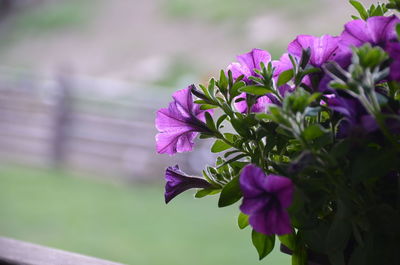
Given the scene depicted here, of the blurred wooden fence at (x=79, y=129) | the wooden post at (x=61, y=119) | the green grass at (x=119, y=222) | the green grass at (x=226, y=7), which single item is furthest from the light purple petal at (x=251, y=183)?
the green grass at (x=226, y=7)

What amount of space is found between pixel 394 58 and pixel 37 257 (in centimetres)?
37

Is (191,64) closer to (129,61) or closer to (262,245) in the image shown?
(129,61)

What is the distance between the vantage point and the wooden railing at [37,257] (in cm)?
52

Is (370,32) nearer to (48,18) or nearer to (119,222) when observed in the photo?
(119,222)

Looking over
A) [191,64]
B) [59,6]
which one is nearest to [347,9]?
[191,64]

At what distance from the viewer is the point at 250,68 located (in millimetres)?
390

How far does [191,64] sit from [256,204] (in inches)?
233

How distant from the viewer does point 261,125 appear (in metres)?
0.34

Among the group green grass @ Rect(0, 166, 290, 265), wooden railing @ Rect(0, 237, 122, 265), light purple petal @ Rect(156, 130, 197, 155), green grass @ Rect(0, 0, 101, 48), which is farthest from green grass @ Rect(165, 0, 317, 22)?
light purple petal @ Rect(156, 130, 197, 155)

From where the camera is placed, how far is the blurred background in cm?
343

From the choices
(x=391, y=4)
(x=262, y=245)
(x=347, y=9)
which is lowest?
(x=347, y=9)

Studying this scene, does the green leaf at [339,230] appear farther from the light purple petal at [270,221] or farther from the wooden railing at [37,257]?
the wooden railing at [37,257]

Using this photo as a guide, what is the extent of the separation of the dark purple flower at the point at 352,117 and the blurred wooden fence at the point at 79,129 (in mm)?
3670

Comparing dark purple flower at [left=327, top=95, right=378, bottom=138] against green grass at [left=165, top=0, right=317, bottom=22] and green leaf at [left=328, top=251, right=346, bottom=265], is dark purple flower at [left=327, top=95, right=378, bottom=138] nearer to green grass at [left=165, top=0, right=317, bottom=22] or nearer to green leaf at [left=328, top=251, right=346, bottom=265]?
green leaf at [left=328, top=251, right=346, bottom=265]
